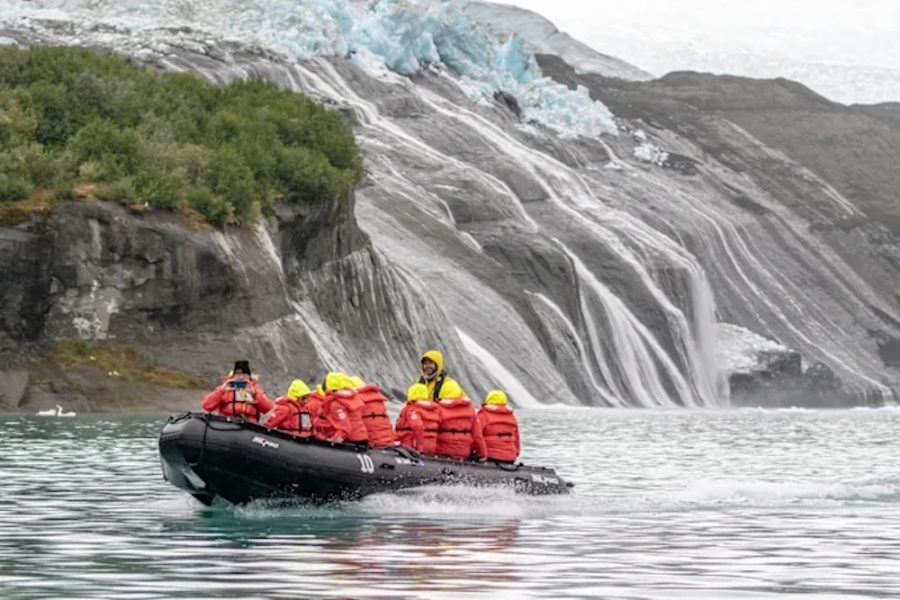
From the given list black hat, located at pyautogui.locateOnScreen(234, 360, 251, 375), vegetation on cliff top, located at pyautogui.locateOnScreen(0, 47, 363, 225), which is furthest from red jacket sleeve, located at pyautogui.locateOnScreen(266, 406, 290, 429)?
vegetation on cliff top, located at pyautogui.locateOnScreen(0, 47, 363, 225)

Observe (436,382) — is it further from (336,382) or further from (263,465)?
(263,465)

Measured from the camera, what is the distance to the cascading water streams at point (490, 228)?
8881 cm

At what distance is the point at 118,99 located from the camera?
262ft

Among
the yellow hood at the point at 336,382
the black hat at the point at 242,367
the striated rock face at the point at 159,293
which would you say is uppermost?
the striated rock face at the point at 159,293

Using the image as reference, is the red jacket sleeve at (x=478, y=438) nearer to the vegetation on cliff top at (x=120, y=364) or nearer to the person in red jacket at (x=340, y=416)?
the person in red jacket at (x=340, y=416)

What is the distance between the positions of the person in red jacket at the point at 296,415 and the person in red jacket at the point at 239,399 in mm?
380

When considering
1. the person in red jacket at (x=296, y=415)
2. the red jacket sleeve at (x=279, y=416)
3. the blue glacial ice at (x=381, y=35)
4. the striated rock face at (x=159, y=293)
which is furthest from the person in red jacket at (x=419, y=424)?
the blue glacial ice at (x=381, y=35)

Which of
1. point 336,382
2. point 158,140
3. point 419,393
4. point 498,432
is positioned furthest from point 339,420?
point 158,140

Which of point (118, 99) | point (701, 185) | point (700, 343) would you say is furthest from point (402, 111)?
point (118, 99)

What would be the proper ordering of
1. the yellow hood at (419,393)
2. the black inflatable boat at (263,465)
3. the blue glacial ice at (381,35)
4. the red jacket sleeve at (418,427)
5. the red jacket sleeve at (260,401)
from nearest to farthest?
the black inflatable boat at (263,465)
the red jacket sleeve at (260,401)
the red jacket sleeve at (418,427)
the yellow hood at (419,393)
the blue glacial ice at (381,35)

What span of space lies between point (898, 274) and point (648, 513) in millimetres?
123541

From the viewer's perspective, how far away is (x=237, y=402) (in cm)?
3397

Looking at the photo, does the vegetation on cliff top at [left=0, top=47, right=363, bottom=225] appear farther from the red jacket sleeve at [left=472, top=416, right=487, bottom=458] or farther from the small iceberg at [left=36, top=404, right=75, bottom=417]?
the red jacket sleeve at [left=472, top=416, right=487, bottom=458]

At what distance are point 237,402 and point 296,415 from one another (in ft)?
3.39
